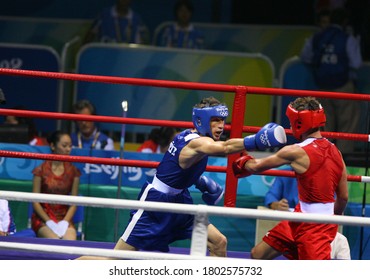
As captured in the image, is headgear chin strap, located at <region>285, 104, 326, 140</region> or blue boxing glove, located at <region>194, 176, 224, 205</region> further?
blue boxing glove, located at <region>194, 176, 224, 205</region>

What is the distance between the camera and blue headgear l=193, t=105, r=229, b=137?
619cm

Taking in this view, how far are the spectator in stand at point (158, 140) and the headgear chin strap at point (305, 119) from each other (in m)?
2.92

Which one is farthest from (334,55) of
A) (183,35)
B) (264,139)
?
(264,139)

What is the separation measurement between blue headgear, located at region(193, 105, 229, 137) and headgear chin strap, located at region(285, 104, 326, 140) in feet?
1.44

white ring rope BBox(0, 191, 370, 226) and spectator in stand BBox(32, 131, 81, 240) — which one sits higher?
white ring rope BBox(0, 191, 370, 226)

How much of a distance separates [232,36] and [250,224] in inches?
152

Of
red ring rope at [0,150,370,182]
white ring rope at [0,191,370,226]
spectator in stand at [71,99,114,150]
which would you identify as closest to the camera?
white ring rope at [0,191,370,226]

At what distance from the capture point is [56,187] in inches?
328

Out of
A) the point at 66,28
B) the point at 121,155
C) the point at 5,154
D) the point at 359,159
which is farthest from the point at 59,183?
the point at 66,28

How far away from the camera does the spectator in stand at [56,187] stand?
27.0 ft

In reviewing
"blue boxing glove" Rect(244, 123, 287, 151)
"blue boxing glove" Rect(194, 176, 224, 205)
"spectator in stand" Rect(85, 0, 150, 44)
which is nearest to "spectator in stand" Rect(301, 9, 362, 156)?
"spectator in stand" Rect(85, 0, 150, 44)

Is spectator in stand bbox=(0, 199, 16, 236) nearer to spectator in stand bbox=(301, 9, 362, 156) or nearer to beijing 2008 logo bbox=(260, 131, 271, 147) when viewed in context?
beijing 2008 logo bbox=(260, 131, 271, 147)

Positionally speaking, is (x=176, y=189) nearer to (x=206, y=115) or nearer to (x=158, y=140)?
(x=206, y=115)
